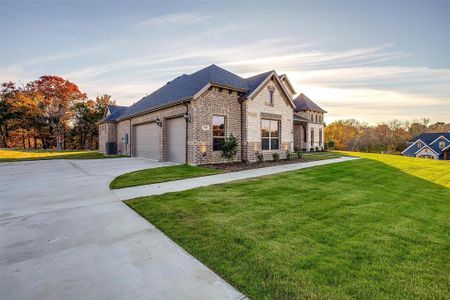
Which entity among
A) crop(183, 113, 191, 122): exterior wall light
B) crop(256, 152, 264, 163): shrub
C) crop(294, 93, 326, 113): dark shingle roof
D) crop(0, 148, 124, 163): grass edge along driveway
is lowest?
crop(0, 148, 124, 163): grass edge along driveway

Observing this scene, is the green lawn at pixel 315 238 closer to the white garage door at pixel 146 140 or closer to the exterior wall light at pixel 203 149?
the exterior wall light at pixel 203 149

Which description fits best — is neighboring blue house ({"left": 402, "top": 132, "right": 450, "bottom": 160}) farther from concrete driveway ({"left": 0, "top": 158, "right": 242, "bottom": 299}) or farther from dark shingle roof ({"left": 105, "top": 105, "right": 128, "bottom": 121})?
concrete driveway ({"left": 0, "top": 158, "right": 242, "bottom": 299})

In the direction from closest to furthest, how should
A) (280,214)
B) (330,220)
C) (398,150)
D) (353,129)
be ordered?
(330,220) → (280,214) → (398,150) → (353,129)

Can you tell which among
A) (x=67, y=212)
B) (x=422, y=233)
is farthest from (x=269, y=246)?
(x=67, y=212)

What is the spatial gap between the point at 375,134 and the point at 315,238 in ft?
213

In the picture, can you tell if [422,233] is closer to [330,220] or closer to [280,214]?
[330,220]

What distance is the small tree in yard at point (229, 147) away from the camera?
12.3 m

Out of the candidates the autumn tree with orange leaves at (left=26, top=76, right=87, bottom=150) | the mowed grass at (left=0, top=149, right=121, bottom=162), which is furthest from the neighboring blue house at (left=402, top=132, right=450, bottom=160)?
the autumn tree with orange leaves at (left=26, top=76, right=87, bottom=150)

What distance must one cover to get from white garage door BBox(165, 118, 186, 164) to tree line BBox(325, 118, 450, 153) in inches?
1725

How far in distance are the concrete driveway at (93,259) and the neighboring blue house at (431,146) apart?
201 ft

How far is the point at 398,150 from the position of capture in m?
54.4

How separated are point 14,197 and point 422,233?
9.59m

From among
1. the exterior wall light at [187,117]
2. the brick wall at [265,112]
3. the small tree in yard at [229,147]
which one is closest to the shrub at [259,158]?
the brick wall at [265,112]

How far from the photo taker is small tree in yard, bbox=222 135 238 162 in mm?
12297
